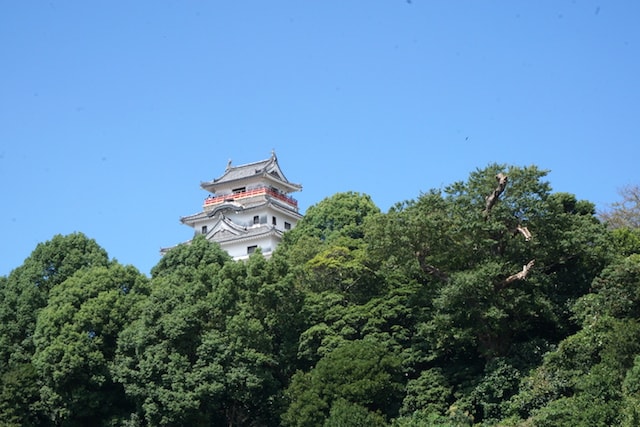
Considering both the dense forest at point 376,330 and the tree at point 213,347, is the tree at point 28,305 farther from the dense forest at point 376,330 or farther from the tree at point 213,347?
the tree at point 213,347

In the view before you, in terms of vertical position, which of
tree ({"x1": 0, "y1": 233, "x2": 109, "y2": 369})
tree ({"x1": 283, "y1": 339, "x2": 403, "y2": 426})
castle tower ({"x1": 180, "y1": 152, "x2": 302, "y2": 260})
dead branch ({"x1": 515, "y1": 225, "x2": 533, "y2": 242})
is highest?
castle tower ({"x1": 180, "y1": 152, "x2": 302, "y2": 260})

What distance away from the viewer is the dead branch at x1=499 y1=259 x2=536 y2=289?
2253 centimetres

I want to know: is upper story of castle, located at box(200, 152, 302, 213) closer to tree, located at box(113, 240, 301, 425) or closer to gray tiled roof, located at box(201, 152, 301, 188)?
gray tiled roof, located at box(201, 152, 301, 188)

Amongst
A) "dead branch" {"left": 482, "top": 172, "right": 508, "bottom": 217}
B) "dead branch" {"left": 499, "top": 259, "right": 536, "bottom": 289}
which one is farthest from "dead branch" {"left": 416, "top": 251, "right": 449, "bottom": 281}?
→ "dead branch" {"left": 482, "top": 172, "right": 508, "bottom": 217}

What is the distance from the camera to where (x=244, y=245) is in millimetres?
45469

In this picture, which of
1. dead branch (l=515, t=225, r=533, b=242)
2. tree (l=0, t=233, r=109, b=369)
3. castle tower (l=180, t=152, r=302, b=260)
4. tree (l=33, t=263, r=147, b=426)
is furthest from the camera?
castle tower (l=180, t=152, r=302, b=260)

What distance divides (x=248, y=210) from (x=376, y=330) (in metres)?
23.5

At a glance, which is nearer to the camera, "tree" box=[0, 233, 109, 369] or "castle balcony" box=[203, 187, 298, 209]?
"tree" box=[0, 233, 109, 369]

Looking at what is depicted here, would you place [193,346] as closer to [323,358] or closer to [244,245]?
[323,358]

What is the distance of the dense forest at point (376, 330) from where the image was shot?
21703 mm

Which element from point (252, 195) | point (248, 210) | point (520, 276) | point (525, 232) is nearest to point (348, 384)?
point (520, 276)

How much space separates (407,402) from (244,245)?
23563 mm

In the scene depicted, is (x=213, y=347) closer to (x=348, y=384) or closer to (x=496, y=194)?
(x=348, y=384)

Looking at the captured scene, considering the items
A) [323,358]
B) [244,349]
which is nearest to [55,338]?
[244,349]
